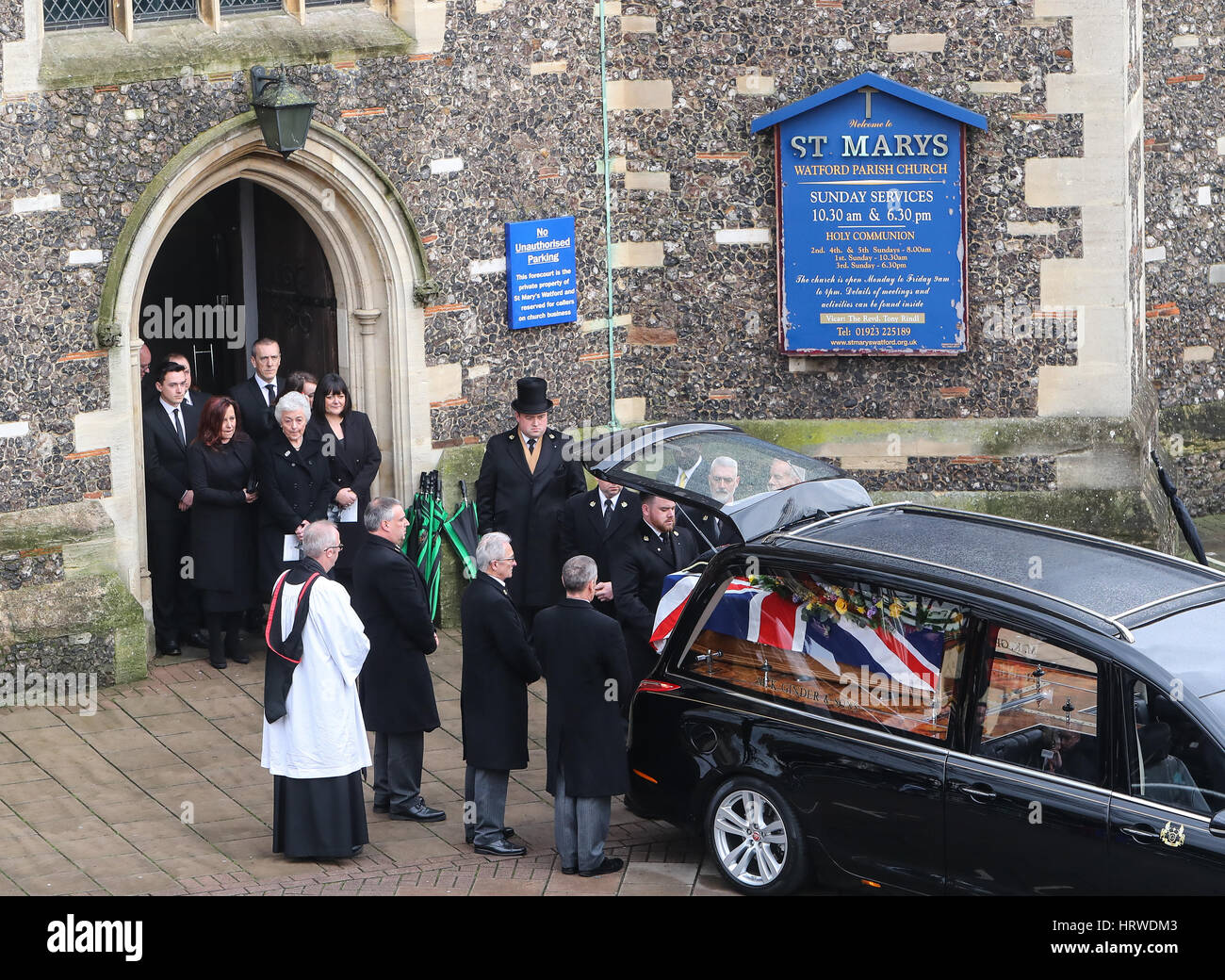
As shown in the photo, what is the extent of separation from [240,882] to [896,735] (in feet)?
9.95

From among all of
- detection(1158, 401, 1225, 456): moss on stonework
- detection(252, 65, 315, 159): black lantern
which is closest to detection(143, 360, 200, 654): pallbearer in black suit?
detection(252, 65, 315, 159): black lantern

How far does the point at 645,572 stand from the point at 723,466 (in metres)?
0.73

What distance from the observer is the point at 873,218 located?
12844mm

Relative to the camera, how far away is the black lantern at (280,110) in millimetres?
11156

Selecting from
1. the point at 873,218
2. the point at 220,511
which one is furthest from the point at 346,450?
the point at 873,218

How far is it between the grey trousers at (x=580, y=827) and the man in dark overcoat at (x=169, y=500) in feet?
12.9

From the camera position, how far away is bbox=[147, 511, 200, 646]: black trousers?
11.6 m

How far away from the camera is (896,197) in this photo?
→ 12.8 m

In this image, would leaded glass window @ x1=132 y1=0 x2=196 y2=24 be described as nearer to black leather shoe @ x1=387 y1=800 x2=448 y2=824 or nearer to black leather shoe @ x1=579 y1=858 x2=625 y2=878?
black leather shoe @ x1=387 y1=800 x2=448 y2=824

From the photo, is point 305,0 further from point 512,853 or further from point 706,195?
point 512,853

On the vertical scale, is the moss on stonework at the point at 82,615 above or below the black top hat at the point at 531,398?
below

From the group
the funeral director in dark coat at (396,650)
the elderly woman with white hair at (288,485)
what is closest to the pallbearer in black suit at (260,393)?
the elderly woman with white hair at (288,485)

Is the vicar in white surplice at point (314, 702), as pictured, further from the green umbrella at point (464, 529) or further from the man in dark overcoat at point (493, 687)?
the green umbrella at point (464, 529)

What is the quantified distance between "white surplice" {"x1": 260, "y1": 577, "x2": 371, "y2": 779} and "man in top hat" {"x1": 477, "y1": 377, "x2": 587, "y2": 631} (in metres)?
2.98
